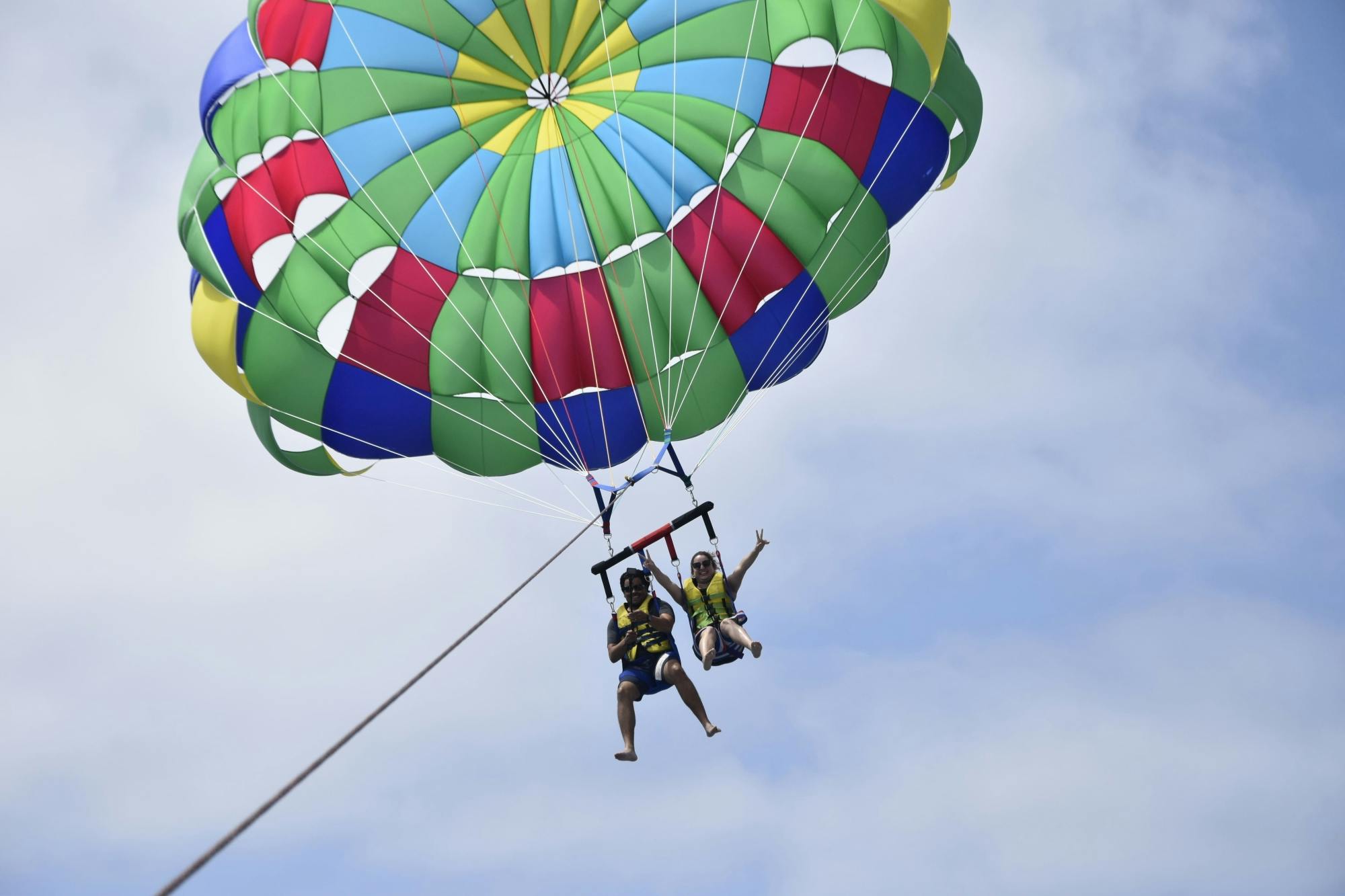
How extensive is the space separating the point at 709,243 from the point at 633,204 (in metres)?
0.55

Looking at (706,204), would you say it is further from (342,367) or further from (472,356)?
(342,367)

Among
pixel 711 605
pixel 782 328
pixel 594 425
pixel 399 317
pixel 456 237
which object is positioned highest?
pixel 456 237

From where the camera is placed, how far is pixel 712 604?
799 centimetres

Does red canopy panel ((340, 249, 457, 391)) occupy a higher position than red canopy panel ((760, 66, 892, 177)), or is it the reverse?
red canopy panel ((760, 66, 892, 177))

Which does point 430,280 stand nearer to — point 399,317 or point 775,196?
point 399,317

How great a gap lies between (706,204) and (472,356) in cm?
184

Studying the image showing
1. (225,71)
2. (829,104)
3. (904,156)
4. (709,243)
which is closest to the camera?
(225,71)

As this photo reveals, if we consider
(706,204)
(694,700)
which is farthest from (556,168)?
(694,700)

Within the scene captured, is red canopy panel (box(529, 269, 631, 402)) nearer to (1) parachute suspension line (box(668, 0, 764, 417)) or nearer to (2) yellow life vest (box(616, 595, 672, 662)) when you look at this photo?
(1) parachute suspension line (box(668, 0, 764, 417))

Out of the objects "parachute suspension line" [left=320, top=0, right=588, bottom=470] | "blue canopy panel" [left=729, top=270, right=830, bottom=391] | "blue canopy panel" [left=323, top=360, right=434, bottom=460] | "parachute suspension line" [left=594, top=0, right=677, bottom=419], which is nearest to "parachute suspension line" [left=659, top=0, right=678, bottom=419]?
"parachute suspension line" [left=594, top=0, right=677, bottom=419]

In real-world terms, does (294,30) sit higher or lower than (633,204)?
higher

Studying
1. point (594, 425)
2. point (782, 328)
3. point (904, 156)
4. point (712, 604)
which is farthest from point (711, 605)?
point (904, 156)

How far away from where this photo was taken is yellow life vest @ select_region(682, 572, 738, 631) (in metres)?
7.97

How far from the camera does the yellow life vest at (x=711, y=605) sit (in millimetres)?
7969
